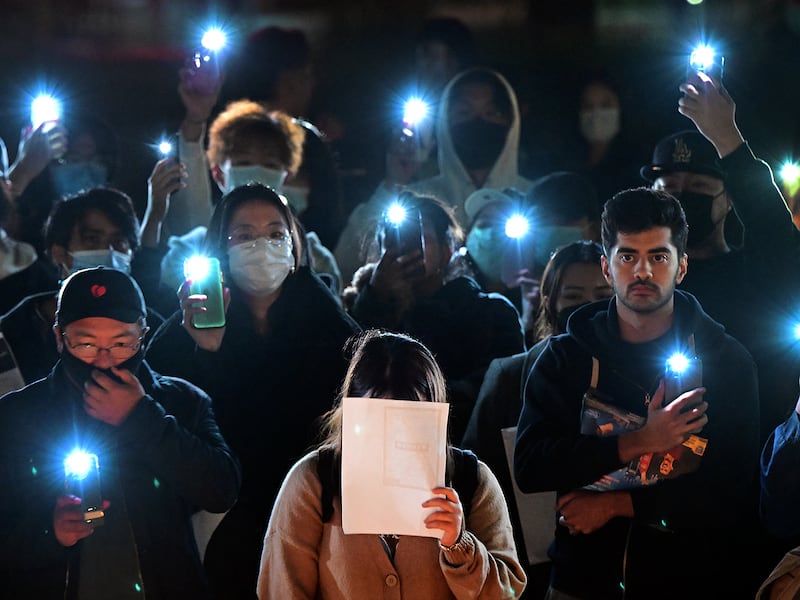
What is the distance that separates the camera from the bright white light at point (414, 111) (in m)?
6.75

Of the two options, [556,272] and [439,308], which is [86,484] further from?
[556,272]

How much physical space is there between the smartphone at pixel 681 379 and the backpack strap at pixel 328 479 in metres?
1.16

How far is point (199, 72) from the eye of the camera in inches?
238

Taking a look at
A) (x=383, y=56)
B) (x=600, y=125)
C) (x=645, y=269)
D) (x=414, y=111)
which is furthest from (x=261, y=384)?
(x=383, y=56)

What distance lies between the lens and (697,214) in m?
4.95

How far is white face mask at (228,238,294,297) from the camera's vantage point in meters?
4.82

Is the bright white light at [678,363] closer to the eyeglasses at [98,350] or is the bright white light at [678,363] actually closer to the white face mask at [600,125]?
the eyeglasses at [98,350]

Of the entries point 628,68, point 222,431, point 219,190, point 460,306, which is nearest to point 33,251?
point 219,190

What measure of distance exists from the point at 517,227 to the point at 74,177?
2.39m

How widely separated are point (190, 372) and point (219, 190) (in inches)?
78.4

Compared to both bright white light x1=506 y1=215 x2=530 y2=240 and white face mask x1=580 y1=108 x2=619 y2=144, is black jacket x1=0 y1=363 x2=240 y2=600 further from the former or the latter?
white face mask x1=580 y1=108 x2=619 y2=144

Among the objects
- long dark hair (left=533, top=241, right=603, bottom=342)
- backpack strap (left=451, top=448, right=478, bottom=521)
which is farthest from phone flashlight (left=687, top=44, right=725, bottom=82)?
backpack strap (left=451, top=448, right=478, bottom=521)

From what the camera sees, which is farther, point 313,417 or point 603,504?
point 313,417

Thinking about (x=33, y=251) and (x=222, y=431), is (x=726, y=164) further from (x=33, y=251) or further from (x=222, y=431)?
(x=33, y=251)
